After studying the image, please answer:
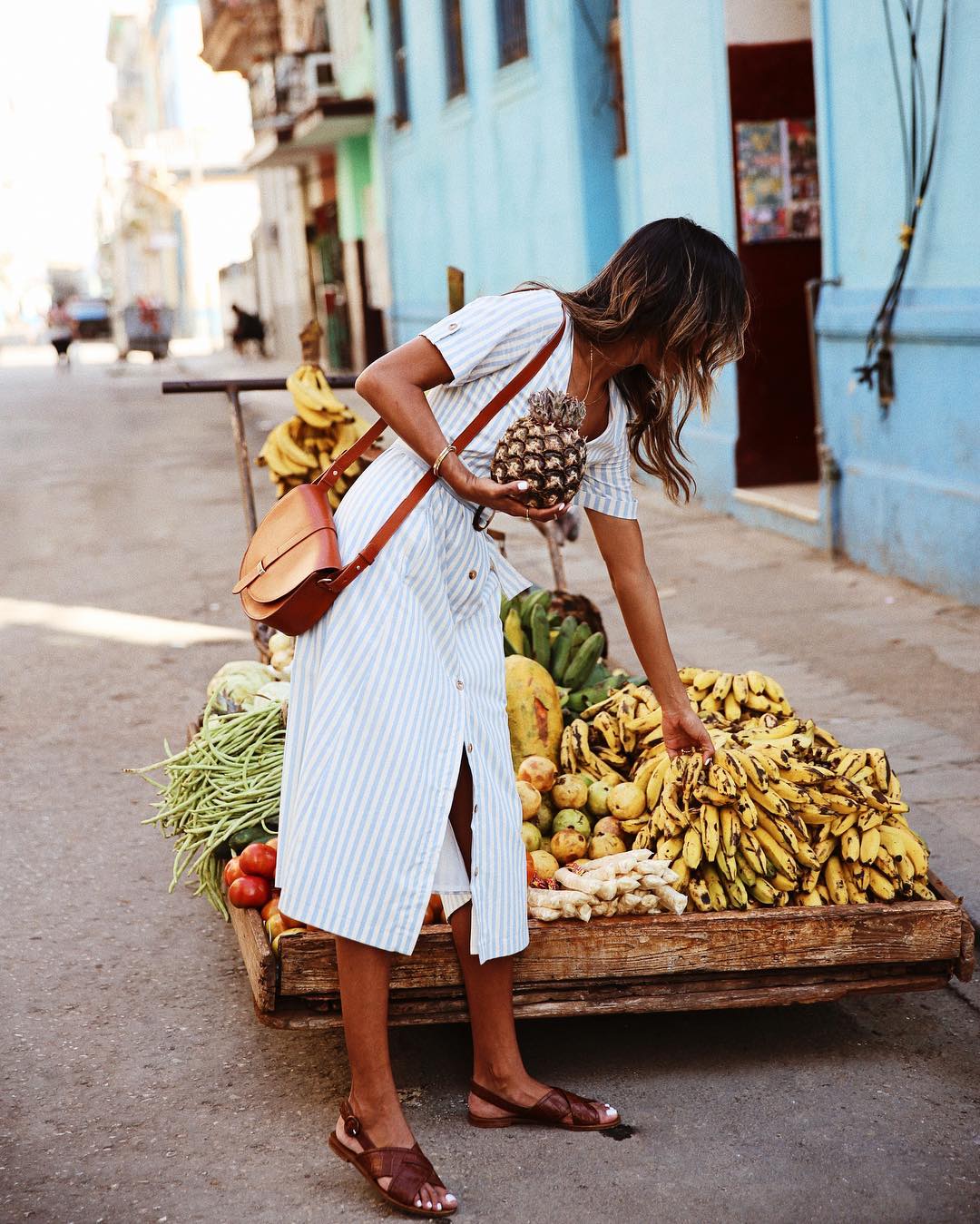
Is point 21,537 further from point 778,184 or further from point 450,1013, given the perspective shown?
point 450,1013

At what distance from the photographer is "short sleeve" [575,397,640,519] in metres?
3.06

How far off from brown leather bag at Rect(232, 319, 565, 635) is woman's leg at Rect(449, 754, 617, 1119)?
0.49 meters

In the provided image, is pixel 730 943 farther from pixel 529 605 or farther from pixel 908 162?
pixel 908 162

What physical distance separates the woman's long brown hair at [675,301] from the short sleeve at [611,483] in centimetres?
19

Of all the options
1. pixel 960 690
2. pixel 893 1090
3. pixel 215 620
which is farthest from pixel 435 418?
pixel 215 620

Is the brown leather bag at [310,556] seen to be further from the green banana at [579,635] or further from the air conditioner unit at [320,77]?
the air conditioner unit at [320,77]

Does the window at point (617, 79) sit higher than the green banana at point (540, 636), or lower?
higher

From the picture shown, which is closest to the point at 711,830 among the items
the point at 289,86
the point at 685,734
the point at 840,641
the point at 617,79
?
the point at 685,734

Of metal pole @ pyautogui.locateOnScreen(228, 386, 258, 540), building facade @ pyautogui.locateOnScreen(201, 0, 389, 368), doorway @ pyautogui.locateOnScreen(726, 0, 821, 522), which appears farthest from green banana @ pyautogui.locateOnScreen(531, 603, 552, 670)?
building facade @ pyautogui.locateOnScreen(201, 0, 389, 368)

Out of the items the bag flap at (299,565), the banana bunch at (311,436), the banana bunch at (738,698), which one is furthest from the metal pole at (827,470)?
the bag flap at (299,565)

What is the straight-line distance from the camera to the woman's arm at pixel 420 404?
2.71m

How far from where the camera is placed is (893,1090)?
3135 mm

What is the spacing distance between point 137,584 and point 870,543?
14.5 ft

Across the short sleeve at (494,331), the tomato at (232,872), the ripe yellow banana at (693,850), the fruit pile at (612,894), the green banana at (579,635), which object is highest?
the short sleeve at (494,331)
